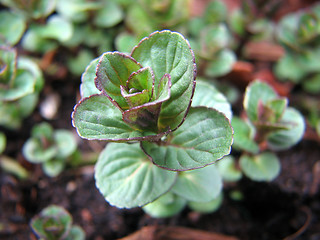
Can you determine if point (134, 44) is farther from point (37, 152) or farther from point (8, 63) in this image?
point (37, 152)

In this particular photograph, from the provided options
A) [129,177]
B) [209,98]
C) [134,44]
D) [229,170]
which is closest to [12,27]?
[134,44]

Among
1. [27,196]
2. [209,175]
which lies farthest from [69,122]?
[209,175]

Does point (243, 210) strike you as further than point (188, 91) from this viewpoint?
Yes

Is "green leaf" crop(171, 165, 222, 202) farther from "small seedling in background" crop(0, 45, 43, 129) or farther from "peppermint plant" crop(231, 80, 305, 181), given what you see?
"small seedling in background" crop(0, 45, 43, 129)

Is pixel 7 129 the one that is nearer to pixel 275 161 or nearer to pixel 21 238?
pixel 21 238

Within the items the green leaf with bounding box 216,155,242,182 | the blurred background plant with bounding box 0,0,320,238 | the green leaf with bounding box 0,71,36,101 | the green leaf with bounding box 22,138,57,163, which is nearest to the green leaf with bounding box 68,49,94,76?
the blurred background plant with bounding box 0,0,320,238

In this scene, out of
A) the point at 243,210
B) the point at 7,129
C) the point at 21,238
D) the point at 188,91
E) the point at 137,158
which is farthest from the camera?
the point at 7,129
